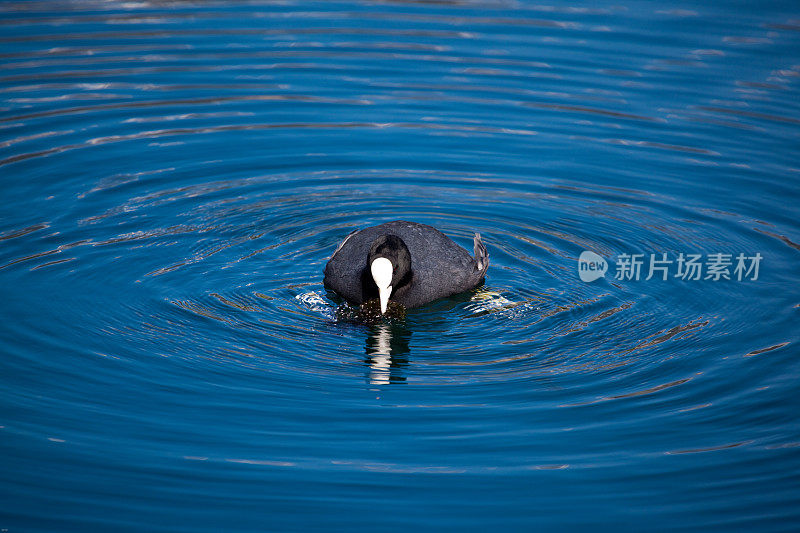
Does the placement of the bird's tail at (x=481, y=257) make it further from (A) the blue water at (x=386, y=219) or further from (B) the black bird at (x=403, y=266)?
(A) the blue water at (x=386, y=219)

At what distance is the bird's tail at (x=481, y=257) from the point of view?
782 centimetres

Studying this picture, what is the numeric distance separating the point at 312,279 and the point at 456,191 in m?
2.29

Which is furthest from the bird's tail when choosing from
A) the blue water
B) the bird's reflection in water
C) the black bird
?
the bird's reflection in water

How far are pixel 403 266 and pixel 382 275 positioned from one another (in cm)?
31

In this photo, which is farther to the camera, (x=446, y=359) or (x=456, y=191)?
(x=456, y=191)

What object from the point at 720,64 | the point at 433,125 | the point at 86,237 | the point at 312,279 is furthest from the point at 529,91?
the point at 86,237

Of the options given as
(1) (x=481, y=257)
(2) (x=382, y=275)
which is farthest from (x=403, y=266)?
(1) (x=481, y=257)

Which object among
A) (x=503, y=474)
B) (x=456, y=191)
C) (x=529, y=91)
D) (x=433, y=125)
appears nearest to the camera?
(x=503, y=474)

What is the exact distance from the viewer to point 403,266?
23.9ft

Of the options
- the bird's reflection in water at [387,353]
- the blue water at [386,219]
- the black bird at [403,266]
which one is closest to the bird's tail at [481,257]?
the black bird at [403,266]

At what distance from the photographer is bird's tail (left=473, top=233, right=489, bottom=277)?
7824 millimetres

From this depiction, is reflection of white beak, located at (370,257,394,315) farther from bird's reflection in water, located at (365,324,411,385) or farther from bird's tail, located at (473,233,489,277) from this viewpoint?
bird's tail, located at (473,233,489,277)

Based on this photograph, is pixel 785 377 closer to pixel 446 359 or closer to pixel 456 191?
pixel 446 359

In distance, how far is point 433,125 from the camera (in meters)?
11.1
